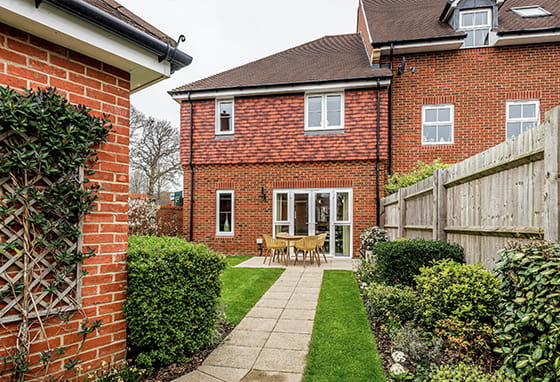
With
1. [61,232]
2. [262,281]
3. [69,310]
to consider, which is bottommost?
[262,281]

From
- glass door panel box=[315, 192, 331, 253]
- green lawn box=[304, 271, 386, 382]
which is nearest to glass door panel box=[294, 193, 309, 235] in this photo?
glass door panel box=[315, 192, 331, 253]

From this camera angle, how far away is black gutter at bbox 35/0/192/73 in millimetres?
2400

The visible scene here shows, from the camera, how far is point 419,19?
11.7 meters

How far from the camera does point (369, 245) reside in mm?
8930

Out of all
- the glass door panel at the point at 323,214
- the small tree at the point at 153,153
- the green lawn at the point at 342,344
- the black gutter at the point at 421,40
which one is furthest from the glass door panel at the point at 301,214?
the small tree at the point at 153,153

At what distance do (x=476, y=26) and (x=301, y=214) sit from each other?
8200mm

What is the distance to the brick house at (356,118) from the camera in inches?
396

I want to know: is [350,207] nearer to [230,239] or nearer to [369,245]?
[369,245]

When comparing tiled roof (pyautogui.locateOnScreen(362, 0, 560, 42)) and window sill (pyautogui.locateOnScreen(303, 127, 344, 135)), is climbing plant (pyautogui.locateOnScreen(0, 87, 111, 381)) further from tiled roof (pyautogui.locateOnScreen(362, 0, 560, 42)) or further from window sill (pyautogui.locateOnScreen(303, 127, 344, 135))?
tiled roof (pyautogui.locateOnScreen(362, 0, 560, 42))

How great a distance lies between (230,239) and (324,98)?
19.1 feet

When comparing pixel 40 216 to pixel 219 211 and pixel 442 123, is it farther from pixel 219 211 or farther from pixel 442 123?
pixel 442 123

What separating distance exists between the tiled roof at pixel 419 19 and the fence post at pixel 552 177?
9.22 meters

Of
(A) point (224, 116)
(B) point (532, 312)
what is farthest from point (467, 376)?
(A) point (224, 116)

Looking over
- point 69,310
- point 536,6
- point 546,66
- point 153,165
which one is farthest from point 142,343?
point 153,165
